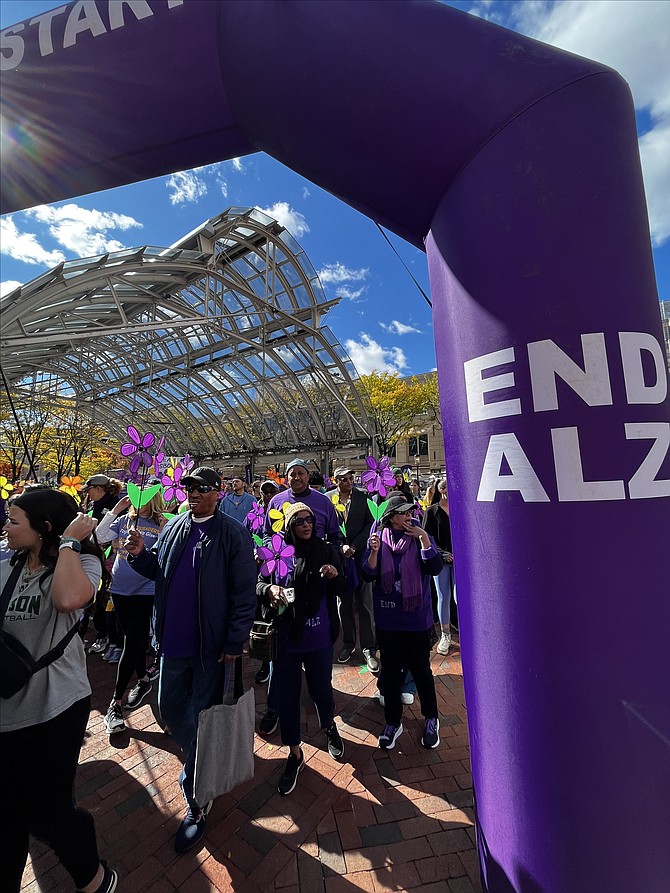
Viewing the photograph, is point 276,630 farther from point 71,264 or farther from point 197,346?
point 197,346

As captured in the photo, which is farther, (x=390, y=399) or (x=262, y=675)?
(x=390, y=399)

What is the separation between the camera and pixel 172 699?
2.46m

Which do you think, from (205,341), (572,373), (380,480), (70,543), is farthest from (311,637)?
(205,341)

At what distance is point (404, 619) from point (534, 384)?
213cm

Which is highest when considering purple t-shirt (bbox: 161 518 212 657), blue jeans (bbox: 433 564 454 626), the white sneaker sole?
purple t-shirt (bbox: 161 518 212 657)

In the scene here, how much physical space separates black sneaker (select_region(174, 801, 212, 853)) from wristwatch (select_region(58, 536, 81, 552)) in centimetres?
169

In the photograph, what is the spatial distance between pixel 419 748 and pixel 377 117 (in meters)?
3.98

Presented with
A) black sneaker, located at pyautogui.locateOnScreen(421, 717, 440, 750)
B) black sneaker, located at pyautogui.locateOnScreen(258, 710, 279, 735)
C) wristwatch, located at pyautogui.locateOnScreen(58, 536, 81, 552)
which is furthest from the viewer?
black sneaker, located at pyautogui.locateOnScreen(258, 710, 279, 735)

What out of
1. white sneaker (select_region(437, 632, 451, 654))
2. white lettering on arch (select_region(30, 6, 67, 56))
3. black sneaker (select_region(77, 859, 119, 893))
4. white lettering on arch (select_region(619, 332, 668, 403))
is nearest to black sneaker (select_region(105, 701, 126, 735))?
black sneaker (select_region(77, 859, 119, 893))

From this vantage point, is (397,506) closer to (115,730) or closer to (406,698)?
(406,698)

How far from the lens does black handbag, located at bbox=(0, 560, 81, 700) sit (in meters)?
1.67

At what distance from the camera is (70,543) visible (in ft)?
6.20

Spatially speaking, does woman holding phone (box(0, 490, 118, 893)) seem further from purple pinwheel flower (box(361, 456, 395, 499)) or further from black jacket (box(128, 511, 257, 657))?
purple pinwheel flower (box(361, 456, 395, 499))

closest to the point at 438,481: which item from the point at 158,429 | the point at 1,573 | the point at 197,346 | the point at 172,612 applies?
the point at 172,612
